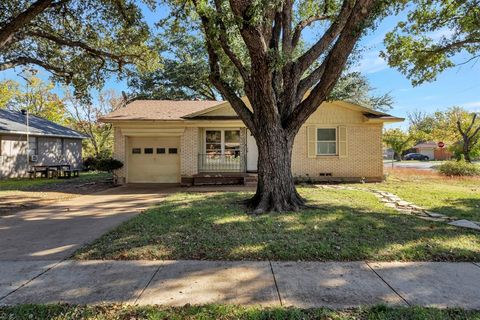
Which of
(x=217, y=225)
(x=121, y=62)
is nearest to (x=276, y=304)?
(x=217, y=225)

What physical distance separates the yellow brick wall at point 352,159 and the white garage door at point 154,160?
607cm

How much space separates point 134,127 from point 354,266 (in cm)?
1274

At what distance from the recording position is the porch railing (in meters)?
14.7

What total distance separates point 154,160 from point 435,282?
13.4 meters

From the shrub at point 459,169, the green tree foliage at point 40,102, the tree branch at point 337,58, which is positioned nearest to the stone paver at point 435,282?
the tree branch at point 337,58

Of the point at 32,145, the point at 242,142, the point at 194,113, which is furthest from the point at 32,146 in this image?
the point at 242,142

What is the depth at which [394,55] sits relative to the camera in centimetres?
1186

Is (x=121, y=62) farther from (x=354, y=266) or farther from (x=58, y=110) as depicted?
(x=58, y=110)

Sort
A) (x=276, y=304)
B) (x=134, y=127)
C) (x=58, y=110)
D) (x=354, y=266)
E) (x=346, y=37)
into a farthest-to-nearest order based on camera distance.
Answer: (x=58, y=110)
(x=134, y=127)
(x=346, y=37)
(x=354, y=266)
(x=276, y=304)

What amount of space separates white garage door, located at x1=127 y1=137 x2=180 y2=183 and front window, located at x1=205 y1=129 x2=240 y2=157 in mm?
1646

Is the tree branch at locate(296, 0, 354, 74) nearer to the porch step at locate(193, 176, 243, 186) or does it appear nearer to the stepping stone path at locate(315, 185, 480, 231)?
the stepping stone path at locate(315, 185, 480, 231)

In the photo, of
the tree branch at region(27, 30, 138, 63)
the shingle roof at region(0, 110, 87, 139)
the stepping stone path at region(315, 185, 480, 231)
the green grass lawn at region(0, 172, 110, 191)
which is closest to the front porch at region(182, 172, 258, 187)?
the stepping stone path at region(315, 185, 480, 231)

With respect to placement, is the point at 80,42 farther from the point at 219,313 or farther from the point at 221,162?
the point at 219,313

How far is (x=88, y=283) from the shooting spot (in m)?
3.61
